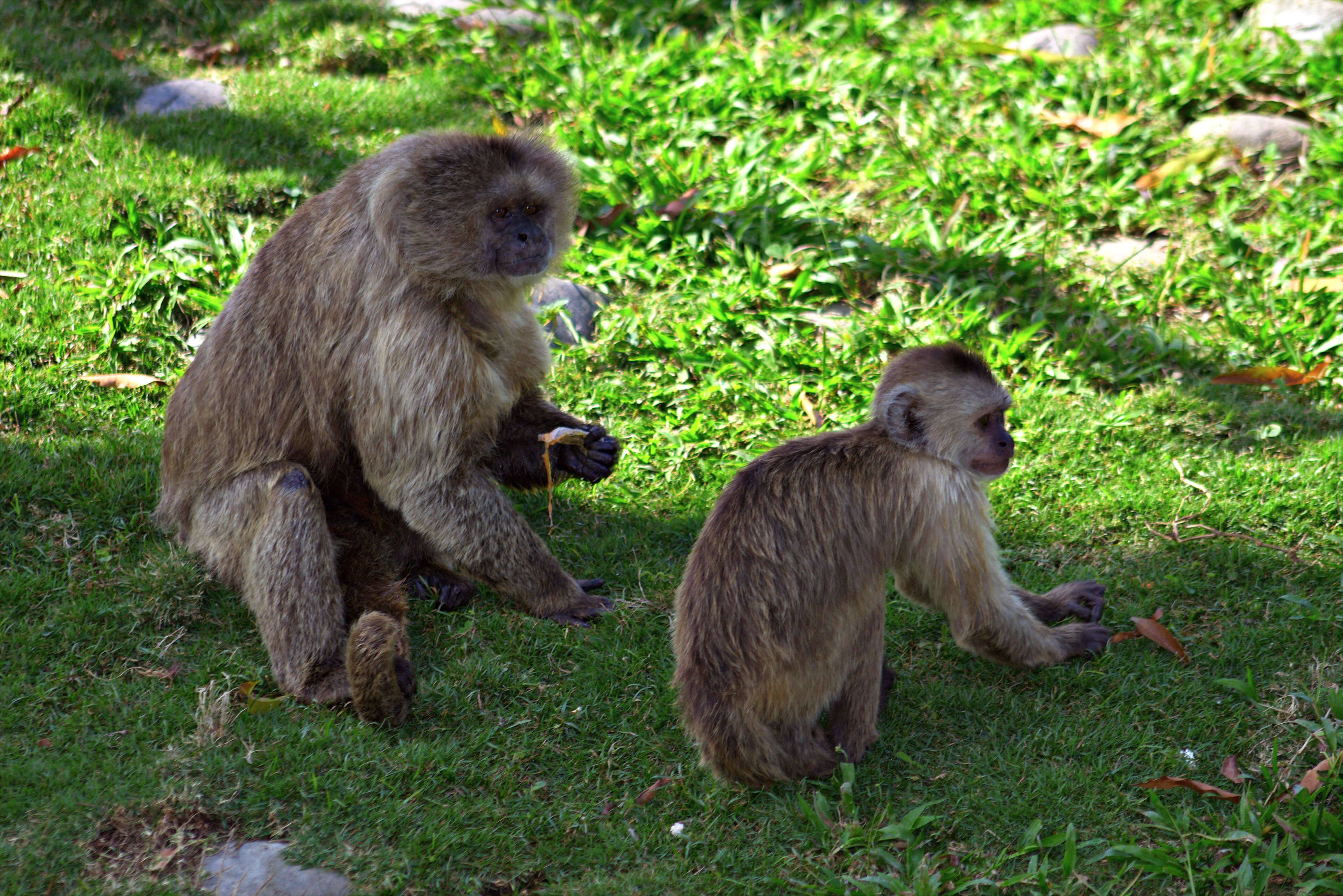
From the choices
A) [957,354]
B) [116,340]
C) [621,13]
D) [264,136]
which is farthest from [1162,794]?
[621,13]

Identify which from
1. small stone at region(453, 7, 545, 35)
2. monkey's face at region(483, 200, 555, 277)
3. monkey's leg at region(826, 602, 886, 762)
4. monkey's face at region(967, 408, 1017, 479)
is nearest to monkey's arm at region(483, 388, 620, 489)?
monkey's face at region(483, 200, 555, 277)

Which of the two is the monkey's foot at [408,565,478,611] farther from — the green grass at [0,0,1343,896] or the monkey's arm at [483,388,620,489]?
the monkey's arm at [483,388,620,489]

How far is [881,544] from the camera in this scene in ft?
13.7

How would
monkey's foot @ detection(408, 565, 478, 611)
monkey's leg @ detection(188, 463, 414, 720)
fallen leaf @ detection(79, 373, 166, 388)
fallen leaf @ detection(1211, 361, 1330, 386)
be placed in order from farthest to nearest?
fallen leaf @ detection(1211, 361, 1330, 386) → fallen leaf @ detection(79, 373, 166, 388) → monkey's foot @ detection(408, 565, 478, 611) → monkey's leg @ detection(188, 463, 414, 720)

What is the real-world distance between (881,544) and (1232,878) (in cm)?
150

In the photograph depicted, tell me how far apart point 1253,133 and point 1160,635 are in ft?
15.2

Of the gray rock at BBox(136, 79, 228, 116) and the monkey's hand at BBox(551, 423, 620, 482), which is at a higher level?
the gray rock at BBox(136, 79, 228, 116)

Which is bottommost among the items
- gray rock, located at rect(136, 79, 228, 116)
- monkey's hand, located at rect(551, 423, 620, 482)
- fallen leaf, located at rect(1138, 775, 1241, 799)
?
fallen leaf, located at rect(1138, 775, 1241, 799)

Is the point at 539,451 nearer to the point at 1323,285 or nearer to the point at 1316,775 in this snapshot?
the point at 1316,775

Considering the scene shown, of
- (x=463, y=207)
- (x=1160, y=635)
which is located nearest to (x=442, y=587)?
(x=463, y=207)

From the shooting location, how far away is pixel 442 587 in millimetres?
5152

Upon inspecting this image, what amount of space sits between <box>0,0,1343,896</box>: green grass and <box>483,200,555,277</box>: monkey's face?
135cm

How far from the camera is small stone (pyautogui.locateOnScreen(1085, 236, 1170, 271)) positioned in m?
7.16

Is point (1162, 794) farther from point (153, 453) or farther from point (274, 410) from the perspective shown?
point (153, 453)
